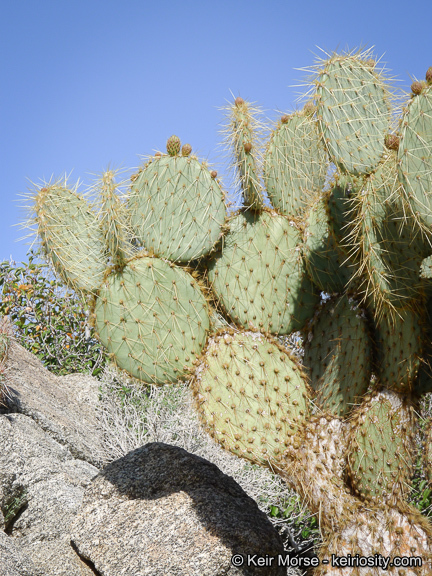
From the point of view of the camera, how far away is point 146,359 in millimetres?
2750

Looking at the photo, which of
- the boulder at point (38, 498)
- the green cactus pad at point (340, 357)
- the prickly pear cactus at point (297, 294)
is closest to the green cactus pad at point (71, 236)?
the prickly pear cactus at point (297, 294)

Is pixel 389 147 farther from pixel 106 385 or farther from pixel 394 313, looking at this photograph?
pixel 106 385

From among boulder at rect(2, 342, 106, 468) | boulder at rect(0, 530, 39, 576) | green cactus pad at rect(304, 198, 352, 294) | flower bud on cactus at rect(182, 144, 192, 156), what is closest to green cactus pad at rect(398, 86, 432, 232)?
green cactus pad at rect(304, 198, 352, 294)

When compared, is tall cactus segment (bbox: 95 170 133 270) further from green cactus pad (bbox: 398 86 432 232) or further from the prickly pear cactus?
green cactus pad (bbox: 398 86 432 232)

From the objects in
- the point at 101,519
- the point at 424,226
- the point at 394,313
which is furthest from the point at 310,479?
the point at 101,519

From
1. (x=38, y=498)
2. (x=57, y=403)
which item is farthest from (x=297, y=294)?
(x=57, y=403)

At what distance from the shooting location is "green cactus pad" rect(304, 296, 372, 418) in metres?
2.62

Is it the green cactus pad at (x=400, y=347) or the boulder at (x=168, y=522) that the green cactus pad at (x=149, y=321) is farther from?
the boulder at (x=168, y=522)

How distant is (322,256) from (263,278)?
329 millimetres

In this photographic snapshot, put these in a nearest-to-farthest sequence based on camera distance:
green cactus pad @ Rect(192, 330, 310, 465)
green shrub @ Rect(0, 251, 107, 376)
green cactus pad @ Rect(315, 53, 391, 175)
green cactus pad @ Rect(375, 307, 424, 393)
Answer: green cactus pad @ Rect(315, 53, 391, 175) → green cactus pad @ Rect(375, 307, 424, 393) → green cactus pad @ Rect(192, 330, 310, 465) → green shrub @ Rect(0, 251, 107, 376)

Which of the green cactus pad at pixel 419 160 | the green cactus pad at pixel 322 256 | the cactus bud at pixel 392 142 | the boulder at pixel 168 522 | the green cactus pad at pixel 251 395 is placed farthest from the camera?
the boulder at pixel 168 522

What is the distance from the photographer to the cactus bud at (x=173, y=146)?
2.89 m

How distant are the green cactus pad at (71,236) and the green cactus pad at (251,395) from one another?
0.69m

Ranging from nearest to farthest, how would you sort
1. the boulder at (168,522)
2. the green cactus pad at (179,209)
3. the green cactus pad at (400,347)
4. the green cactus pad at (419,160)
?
1. the green cactus pad at (419,160)
2. the green cactus pad at (400,347)
3. the green cactus pad at (179,209)
4. the boulder at (168,522)
